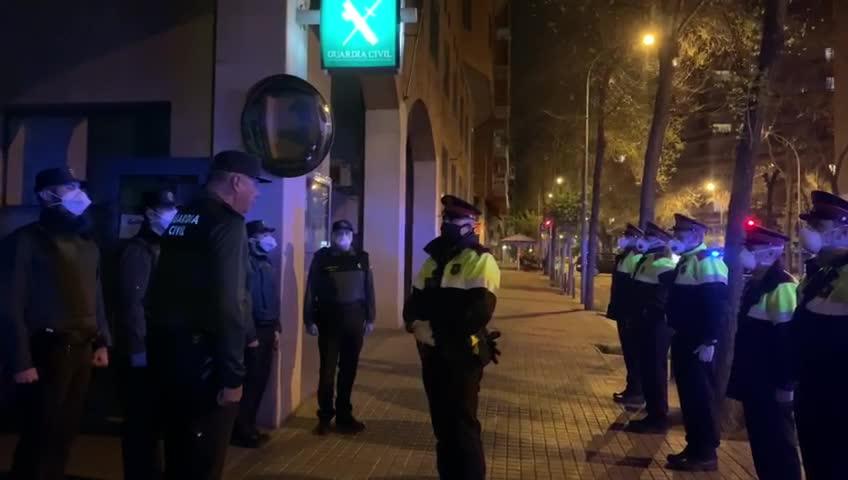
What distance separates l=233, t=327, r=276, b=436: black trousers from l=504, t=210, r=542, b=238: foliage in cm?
6069

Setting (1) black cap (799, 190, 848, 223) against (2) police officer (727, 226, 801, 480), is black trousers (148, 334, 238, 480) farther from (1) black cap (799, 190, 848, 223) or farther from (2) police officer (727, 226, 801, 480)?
(1) black cap (799, 190, 848, 223)

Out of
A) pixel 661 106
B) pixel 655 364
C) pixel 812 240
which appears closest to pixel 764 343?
pixel 812 240

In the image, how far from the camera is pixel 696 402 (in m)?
Answer: 6.29

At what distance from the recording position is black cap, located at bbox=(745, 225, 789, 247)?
5316 millimetres

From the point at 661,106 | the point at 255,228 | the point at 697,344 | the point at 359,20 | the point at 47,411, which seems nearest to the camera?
the point at 47,411

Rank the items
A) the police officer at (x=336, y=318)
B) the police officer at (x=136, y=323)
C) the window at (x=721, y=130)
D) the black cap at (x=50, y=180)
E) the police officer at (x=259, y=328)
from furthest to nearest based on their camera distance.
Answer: the window at (x=721, y=130), the police officer at (x=336, y=318), the police officer at (x=259, y=328), the police officer at (x=136, y=323), the black cap at (x=50, y=180)

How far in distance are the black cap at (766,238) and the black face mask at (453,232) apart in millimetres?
2289

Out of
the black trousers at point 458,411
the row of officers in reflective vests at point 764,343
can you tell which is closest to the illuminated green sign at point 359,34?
the row of officers in reflective vests at point 764,343

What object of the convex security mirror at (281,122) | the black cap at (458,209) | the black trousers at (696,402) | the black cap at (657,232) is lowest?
the black trousers at (696,402)

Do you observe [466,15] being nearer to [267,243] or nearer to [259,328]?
[267,243]

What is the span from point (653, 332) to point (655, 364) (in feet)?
1.16

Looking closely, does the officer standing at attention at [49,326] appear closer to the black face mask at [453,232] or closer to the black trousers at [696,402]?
the black face mask at [453,232]

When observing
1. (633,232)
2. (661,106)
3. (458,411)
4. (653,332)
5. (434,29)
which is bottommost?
(458,411)

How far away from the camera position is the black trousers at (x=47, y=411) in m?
4.31
